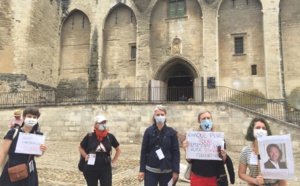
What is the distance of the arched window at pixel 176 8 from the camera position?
2367 centimetres

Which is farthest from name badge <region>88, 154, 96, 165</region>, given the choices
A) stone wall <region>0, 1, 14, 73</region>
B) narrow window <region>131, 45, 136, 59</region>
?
narrow window <region>131, 45, 136, 59</region>

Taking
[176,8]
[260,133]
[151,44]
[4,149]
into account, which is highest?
[176,8]

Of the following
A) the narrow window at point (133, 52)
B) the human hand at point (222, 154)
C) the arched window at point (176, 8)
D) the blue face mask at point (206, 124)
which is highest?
the arched window at point (176, 8)

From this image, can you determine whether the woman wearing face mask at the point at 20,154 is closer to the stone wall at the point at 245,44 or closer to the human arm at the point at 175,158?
the human arm at the point at 175,158

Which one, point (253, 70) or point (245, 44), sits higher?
point (245, 44)

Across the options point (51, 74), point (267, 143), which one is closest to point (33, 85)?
point (51, 74)

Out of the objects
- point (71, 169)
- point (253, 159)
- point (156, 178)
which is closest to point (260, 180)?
point (253, 159)

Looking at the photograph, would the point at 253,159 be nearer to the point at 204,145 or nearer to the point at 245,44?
the point at 204,145

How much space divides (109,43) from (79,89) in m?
4.53

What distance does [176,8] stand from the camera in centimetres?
2381

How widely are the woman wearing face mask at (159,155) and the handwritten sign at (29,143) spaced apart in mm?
1581

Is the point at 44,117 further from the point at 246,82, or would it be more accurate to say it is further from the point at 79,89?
the point at 246,82

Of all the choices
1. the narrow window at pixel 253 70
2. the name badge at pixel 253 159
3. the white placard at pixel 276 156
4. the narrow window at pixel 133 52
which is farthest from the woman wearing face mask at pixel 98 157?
the narrow window at pixel 133 52

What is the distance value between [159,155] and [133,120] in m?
13.0
